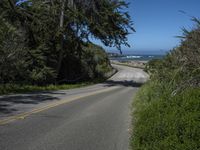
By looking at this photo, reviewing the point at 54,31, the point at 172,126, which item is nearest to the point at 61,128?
the point at 172,126

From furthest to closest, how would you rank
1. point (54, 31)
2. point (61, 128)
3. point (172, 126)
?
point (54, 31), point (61, 128), point (172, 126)

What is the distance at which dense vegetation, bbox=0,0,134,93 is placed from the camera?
3509cm

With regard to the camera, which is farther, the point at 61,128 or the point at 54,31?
the point at 54,31

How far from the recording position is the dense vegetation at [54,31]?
35.1 metres

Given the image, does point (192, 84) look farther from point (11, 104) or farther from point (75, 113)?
point (11, 104)

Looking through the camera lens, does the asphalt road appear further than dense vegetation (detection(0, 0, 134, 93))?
No

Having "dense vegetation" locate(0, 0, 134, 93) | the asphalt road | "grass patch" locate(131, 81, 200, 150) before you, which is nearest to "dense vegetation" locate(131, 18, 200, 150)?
"grass patch" locate(131, 81, 200, 150)

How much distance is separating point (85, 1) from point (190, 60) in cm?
3200

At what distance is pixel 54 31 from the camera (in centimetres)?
3972

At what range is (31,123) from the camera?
12203 millimetres

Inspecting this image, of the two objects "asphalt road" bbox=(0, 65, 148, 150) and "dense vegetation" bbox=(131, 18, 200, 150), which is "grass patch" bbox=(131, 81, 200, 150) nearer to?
"dense vegetation" bbox=(131, 18, 200, 150)

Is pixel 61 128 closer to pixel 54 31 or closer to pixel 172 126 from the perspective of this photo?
pixel 172 126

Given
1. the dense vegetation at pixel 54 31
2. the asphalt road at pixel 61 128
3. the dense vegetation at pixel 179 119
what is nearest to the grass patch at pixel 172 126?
the dense vegetation at pixel 179 119

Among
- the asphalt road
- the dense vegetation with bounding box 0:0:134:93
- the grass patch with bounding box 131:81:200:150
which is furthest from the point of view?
the dense vegetation with bounding box 0:0:134:93
